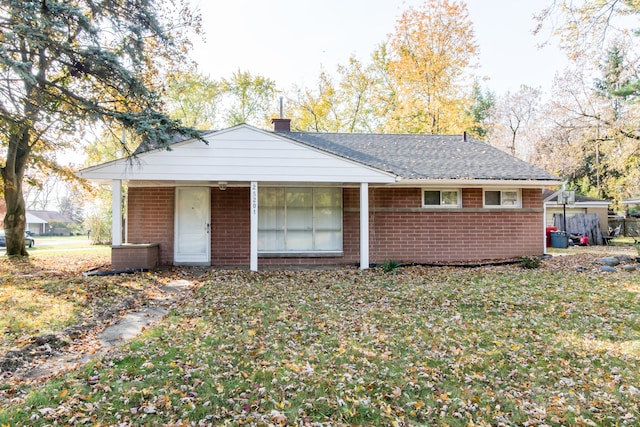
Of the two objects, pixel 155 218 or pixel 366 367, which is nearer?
pixel 366 367

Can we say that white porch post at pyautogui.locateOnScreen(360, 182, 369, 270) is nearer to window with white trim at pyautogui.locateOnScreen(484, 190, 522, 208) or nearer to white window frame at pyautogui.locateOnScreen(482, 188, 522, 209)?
white window frame at pyautogui.locateOnScreen(482, 188, 522, 209)

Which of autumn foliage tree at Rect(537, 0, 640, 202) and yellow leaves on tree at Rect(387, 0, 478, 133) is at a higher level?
yellow leaves on tree at Rect(387, 0, 478, 133)

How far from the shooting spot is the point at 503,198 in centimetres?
Answer: 1255

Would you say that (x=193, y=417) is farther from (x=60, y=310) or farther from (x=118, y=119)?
(x=118, y=119)

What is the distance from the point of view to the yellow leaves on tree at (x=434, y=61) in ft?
73.8

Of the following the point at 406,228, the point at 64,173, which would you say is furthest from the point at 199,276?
the point at 64,173

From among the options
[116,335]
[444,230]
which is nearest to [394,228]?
[444,230]

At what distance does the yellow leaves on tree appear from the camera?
A: 22484 millimetres

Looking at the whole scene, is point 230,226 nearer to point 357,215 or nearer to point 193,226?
point 193,226

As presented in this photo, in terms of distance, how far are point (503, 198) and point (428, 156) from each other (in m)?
2.69

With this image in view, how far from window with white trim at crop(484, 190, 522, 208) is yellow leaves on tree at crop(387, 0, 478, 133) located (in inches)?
455

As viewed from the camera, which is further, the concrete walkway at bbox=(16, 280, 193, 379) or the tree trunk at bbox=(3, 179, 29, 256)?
the tree trunk at bbox=(3, 179, 29, 256)

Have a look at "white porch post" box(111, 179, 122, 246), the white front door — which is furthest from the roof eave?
"white porch post" box(111, 179, 122, 246)

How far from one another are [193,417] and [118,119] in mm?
7161
